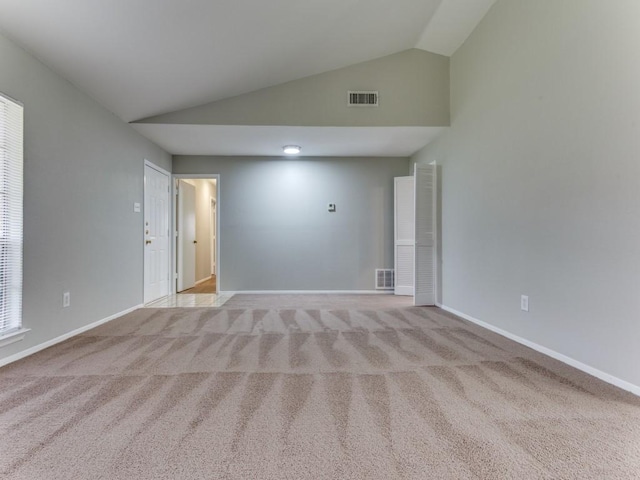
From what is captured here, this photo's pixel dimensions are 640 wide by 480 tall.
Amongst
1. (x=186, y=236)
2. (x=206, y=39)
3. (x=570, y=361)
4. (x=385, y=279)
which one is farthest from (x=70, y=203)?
(x=385, y=279)

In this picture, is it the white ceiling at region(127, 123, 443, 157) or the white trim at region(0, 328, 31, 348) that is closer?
the white trim at region(0, 328, 31, 348)

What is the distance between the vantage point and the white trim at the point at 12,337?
225 centimetres

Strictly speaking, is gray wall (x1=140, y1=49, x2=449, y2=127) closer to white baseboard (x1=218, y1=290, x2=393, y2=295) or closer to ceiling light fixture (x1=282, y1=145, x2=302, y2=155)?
ceiling light fixture (x1=282, y1=145, x2=302, y2=155)

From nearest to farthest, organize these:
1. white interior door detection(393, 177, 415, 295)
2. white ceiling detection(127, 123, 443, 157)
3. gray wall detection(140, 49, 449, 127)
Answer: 1. gray wall detection(140, 49, 449, 127)
2. white ceiling detection(127, 123, 443, 157)
3. white interior door detection(393, 177, 415, 295)

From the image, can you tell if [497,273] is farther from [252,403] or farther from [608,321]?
[252,403]

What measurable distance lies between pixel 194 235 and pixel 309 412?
5410mm

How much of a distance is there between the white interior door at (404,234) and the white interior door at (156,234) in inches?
145

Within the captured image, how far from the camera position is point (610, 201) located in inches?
79.1

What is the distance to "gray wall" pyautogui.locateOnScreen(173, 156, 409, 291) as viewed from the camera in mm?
5457

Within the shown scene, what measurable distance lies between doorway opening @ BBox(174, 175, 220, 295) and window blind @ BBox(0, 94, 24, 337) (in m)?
2.96

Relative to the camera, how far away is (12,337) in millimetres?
2324

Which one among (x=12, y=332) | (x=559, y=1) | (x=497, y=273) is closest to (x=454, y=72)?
(x=559, y=1)

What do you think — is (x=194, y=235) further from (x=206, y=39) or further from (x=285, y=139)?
(x=206, y=39)

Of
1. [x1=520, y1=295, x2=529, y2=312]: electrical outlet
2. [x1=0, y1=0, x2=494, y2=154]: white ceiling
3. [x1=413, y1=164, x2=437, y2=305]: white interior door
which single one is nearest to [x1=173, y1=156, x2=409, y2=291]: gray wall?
[x1=413, y1=164, x2=437, y2=305]: white interior door
